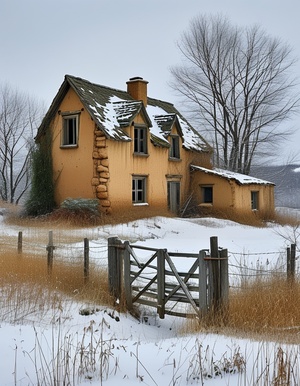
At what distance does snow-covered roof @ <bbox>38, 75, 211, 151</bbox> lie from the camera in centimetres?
2344

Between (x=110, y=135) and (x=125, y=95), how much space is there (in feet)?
19.5

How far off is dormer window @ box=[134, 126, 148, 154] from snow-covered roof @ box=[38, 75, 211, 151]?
516 millimetres

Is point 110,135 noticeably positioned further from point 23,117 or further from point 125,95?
point 23,117

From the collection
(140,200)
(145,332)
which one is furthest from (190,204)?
(145,332)

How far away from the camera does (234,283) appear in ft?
35.4

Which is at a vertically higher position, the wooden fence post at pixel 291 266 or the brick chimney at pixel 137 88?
the brick chimney at pixel 137 88

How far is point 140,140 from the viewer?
25.9m

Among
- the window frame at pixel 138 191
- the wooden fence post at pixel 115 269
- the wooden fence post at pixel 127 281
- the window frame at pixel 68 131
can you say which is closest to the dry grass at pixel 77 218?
the window frame at pixel 138 191

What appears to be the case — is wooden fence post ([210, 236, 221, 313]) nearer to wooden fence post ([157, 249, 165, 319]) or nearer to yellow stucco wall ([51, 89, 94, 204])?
wooden fence post ([157, 249, 165, 319])

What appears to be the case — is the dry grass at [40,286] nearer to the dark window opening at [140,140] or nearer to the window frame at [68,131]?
the window frame at [68,131]

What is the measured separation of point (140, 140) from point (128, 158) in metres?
1.79

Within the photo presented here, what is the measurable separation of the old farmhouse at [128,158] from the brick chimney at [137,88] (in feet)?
0.20

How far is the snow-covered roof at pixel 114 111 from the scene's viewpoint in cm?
2344

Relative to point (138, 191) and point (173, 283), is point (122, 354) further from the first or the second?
point (138, 191)
